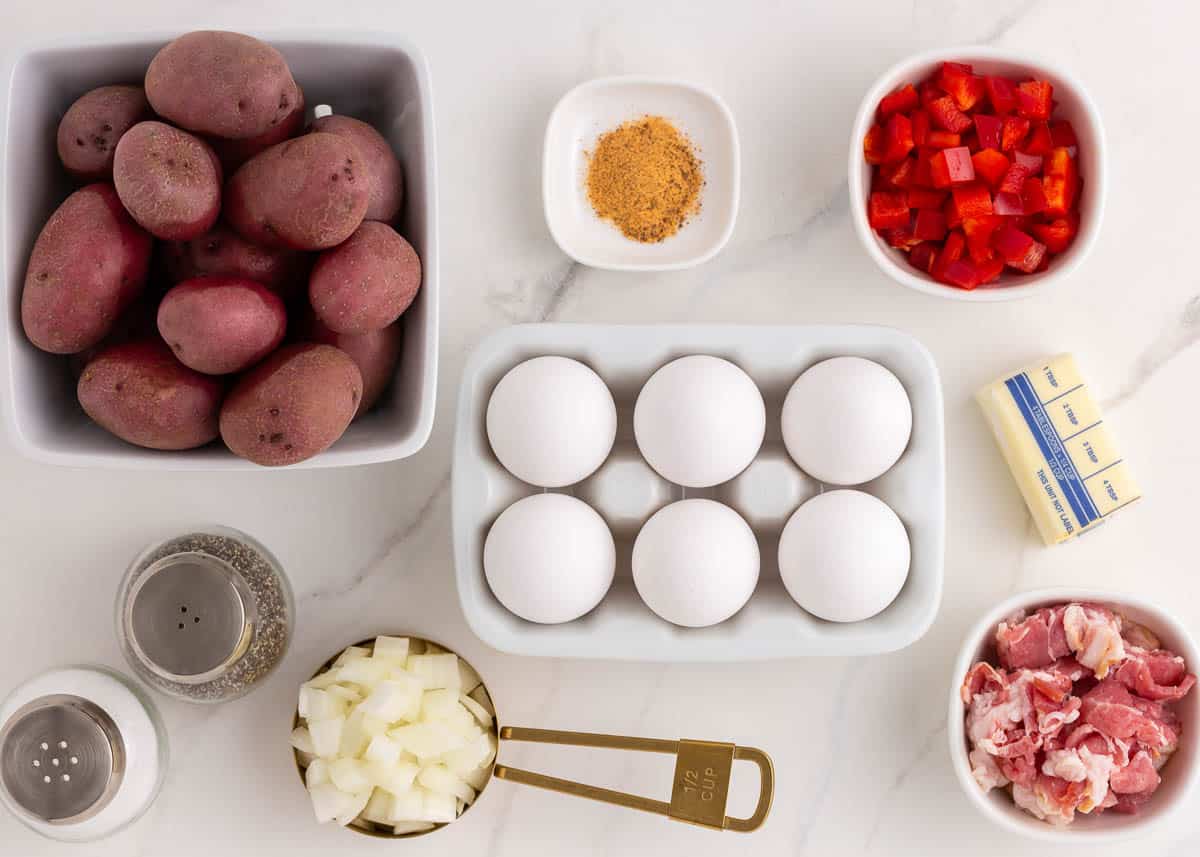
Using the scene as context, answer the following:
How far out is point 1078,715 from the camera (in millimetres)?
966

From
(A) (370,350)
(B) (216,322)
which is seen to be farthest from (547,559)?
(B) (216,322)

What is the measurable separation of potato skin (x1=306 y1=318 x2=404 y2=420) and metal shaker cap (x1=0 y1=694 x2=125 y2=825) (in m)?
0.37

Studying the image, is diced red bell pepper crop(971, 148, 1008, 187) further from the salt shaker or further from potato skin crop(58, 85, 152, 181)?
the salt shaker

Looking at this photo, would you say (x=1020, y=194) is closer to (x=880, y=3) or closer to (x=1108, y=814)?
(x=880, y=3)

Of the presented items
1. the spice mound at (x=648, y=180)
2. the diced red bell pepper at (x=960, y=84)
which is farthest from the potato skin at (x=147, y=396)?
the diced red bell pepper at (x=960, y=84)

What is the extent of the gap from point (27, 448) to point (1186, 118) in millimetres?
1122

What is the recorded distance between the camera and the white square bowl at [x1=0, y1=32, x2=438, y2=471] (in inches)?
29.8

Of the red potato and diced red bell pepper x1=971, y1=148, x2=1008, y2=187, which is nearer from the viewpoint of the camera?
the red potato

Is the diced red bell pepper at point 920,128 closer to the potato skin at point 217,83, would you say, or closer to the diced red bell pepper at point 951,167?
the diced red bell pepper at point 951,167

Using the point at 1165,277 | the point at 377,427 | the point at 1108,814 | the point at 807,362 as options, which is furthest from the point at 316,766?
the point at 1165,277

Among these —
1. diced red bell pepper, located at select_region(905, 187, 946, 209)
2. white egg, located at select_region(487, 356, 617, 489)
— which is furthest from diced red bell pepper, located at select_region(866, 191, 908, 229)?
white egg, located at select_region(487, 356, 617, 489)

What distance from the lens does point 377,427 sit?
86 centimetres

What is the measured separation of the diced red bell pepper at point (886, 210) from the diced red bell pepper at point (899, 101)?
79 mm

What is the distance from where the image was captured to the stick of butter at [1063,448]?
102 cm
